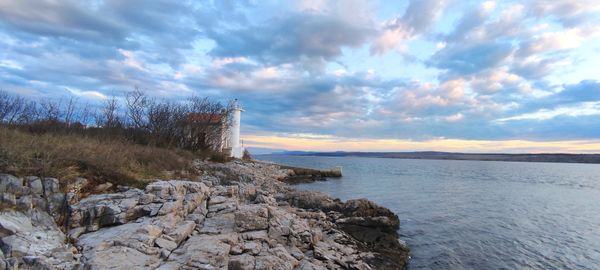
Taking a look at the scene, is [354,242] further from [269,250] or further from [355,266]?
[269,250]

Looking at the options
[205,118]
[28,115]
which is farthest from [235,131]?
[28,115]

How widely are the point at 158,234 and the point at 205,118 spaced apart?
27.4 metres

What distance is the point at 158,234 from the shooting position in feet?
27.2

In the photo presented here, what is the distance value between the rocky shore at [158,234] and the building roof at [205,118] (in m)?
21.2

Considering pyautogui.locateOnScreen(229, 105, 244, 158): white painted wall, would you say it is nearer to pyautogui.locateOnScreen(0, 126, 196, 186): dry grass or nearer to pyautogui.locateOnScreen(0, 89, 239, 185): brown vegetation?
pyautogui.locateOnScreen(0, 89, 239, 185): brown vegetation

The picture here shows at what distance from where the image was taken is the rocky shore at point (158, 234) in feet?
22.3

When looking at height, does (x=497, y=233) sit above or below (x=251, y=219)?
below

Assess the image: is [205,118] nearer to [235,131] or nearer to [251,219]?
[235,131]

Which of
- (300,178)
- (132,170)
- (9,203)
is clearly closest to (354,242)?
(132,170)

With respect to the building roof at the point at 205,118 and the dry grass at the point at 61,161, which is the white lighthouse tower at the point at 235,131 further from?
the dry grass at the point at 61,161

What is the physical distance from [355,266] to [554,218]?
66.4ft

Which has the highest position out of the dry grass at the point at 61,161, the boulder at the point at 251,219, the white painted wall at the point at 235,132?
the white painted wall at the point at 235,132

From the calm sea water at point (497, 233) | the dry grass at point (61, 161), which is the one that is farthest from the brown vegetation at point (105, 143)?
the calm sea water at point (497, 233)

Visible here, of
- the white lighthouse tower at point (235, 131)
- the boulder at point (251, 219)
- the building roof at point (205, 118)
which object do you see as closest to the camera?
the boulder at point (251, 219)
